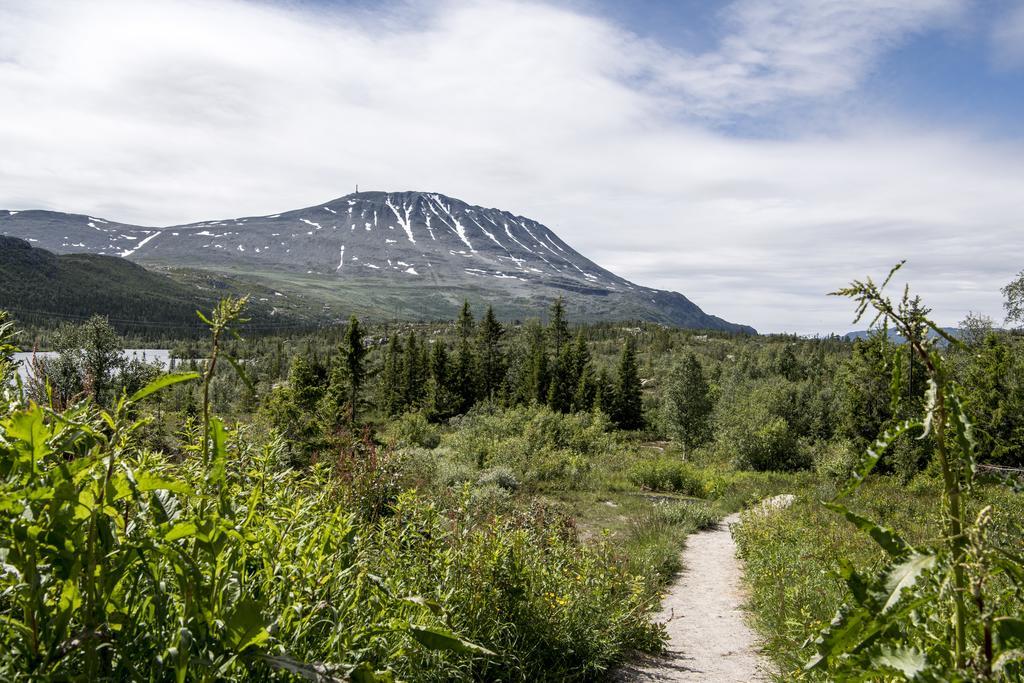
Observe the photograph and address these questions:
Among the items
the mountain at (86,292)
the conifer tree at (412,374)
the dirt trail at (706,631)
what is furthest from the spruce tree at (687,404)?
the mountain at (86,292)

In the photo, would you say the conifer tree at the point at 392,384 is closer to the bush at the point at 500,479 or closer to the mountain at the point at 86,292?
the bush at the point at 500,479

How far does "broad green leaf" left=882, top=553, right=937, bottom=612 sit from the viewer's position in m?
1.21

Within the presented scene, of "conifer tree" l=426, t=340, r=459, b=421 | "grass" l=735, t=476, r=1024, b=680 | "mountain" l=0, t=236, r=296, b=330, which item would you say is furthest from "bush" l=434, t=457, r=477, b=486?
"mountain" l=0, t=236, r=296, b=330

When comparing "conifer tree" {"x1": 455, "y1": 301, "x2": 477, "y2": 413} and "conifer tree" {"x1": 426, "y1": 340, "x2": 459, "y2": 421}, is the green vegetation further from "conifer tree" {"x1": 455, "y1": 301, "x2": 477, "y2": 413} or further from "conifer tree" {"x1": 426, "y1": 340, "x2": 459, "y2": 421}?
"conifer tree" {"x1": 455, "y1": 301, "x2": 477, "y2": 413}

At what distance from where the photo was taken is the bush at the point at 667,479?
872 inches

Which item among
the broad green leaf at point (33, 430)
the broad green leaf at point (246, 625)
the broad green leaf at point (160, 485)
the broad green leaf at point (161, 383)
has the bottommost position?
the broad green leaf at point (246, 625)

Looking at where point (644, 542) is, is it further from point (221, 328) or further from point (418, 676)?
point (221, 328)

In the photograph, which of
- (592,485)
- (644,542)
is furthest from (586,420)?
(644,542)

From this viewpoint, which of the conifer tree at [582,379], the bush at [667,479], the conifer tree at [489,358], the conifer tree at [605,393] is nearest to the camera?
the bush at [667,479]

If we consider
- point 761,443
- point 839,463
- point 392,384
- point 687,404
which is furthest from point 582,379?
point 839,463

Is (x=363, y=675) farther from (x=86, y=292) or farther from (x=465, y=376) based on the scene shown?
(x=86, y=292)

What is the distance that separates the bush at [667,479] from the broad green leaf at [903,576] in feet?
70.6

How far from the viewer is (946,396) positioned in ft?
4.26

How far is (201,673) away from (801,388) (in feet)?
160
